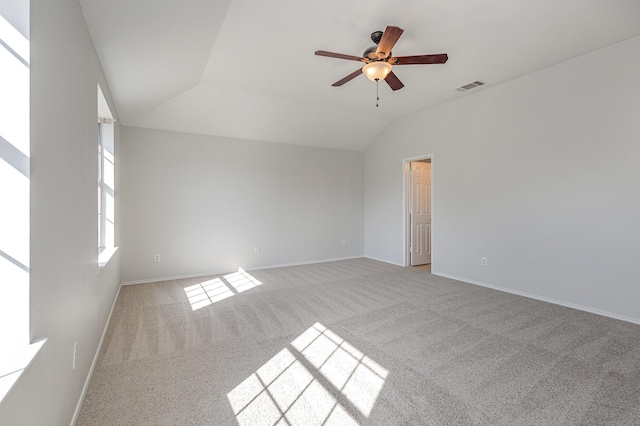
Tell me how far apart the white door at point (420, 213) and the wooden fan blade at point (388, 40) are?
11.3ft

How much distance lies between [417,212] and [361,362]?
13.6 feet

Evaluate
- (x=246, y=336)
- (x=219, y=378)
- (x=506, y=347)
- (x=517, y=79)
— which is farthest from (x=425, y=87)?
(x=219, y=378)

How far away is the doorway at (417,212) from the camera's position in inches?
227

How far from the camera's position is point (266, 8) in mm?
2451

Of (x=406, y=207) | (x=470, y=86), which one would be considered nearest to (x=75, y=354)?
(x=470, y=86)

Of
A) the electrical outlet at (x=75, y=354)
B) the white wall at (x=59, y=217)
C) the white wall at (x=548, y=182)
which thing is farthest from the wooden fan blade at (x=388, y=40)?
the electrical outlet at (x=75, y=354)

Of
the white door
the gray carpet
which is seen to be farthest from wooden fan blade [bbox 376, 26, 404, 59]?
the white door

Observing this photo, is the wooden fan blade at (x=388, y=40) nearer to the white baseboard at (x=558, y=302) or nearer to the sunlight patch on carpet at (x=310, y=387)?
the sunlight patch on carpet at (x=310, y=387)

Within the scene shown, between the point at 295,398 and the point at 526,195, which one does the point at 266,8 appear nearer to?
the point at 295,398

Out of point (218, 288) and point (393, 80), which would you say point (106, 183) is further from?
point (393, 80)

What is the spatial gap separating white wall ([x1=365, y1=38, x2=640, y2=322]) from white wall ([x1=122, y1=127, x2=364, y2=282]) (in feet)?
6.95

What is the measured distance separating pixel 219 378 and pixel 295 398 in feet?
1.94

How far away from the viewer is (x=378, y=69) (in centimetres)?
273

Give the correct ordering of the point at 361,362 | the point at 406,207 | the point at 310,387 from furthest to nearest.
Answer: the point at 406,207 < the point at 361,362 < the point at 310,387
